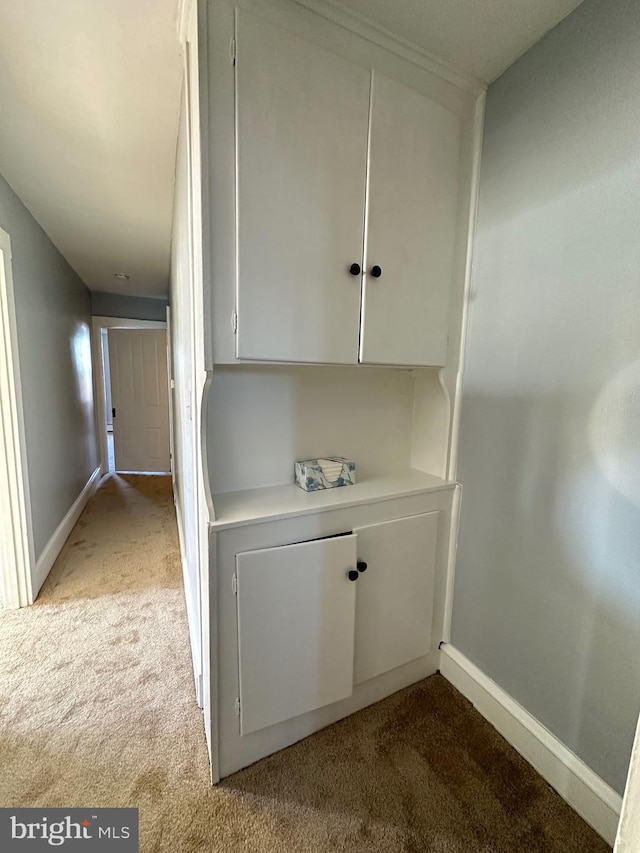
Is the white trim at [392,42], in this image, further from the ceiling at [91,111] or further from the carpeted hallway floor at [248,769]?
the carpeted hallway floor at [248,769]

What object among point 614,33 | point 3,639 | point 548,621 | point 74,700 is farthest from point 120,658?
point 614,33

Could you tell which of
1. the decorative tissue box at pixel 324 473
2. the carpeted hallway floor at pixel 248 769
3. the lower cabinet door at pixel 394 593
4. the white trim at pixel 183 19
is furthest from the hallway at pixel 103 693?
the white trim at pixel 183 19

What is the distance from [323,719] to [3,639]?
1654 millimetres

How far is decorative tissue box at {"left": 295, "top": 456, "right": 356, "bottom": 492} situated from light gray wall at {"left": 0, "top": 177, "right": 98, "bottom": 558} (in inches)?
68.7

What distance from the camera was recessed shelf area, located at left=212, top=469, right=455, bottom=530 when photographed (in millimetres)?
1182

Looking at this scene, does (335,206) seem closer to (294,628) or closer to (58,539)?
(294,628)

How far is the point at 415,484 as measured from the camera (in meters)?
1.56

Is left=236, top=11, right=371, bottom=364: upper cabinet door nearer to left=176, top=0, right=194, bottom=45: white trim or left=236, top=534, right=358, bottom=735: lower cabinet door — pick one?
left=176, top=0, right=194, bottom=45: white trim

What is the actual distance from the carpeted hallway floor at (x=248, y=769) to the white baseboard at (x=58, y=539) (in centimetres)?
39

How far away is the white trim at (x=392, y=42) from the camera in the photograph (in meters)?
1.08

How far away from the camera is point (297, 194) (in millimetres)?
→ 1123

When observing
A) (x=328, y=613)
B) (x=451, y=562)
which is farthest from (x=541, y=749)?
(x=328, y=613)

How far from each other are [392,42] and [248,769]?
8.01ft

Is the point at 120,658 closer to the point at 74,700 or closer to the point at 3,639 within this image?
the point at 74,700
